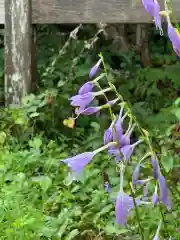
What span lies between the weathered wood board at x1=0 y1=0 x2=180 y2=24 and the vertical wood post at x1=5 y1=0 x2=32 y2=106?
0.36 ft

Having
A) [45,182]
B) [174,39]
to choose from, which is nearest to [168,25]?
[174,39]

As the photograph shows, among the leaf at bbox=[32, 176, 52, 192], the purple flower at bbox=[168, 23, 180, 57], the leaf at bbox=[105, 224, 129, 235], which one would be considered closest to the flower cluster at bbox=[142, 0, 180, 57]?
the purple flower at bbox=[168, 23, 180, 57]

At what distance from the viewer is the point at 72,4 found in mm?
3855

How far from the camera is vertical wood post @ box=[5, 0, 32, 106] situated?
3.98 metres

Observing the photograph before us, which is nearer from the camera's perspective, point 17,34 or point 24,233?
point 24,233

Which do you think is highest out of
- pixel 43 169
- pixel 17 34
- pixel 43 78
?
pixel 17 34

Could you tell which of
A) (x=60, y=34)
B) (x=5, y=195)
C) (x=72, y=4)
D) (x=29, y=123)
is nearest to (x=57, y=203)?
(x=5, y=195)

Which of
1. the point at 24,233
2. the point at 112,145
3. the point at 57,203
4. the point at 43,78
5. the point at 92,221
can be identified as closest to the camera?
the point at 112,145

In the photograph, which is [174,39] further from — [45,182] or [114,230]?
[45,182]

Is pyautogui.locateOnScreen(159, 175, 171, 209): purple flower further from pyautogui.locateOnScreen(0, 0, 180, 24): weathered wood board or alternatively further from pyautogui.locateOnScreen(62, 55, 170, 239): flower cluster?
pyautogui.locateOnScreen(0, 0, 180, 24): weathered wood board

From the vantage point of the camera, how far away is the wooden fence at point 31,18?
3809 mm

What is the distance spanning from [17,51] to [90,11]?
0.59 m

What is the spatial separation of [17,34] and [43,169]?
1.09 m

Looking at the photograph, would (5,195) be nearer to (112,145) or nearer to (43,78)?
(112,145)
